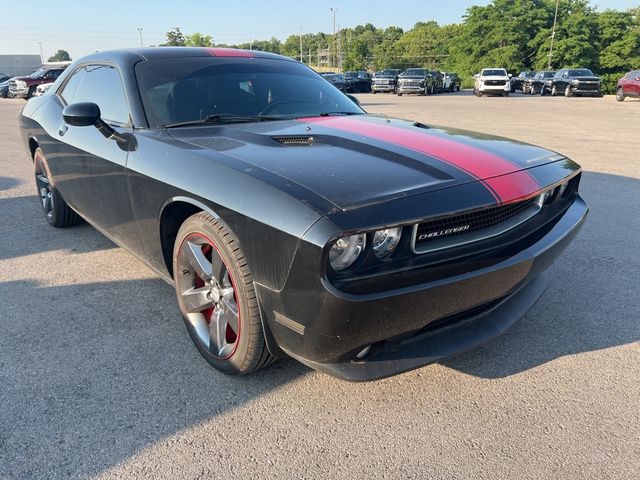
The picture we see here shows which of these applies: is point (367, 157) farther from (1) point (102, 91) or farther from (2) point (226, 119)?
(1) point (102, 91)

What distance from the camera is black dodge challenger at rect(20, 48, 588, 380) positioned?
1795 millimetres

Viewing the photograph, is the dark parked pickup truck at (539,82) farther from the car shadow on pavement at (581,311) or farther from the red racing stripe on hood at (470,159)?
the red racing stripe on hood at (470,159)

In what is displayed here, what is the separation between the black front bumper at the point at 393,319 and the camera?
69.7 inches

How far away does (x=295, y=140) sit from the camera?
2494mm

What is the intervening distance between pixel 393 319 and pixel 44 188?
405 cm

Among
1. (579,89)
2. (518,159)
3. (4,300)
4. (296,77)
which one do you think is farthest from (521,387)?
(579,89)

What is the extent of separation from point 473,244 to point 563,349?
1031 millimetres

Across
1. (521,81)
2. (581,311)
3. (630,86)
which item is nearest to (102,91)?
(581,311)

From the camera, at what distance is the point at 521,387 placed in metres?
2.31

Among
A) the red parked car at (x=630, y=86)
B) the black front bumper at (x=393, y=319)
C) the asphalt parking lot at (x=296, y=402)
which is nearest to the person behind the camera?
the black front bumper at (x=393, y=319)

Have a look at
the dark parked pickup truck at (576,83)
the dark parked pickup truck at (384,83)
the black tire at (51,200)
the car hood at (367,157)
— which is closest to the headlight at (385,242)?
the car hood at (367,157)

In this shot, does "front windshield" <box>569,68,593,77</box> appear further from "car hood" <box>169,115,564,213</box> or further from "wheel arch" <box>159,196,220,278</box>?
"wheel arch" <box>159,196,220,278</box>

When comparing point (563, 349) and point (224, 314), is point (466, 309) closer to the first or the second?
point (563, 349)

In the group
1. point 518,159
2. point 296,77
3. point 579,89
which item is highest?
point 296,77
